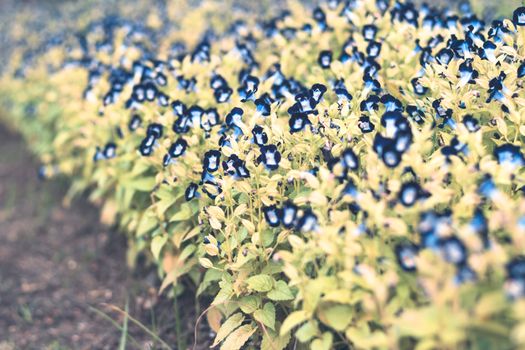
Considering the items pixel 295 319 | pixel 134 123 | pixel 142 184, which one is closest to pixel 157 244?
pixel 142 184

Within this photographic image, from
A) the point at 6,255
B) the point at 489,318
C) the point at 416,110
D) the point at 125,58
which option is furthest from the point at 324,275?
the point at 6,255

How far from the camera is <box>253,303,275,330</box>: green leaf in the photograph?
92.2 inches

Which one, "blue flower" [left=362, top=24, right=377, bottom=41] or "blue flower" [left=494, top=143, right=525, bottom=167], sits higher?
"blue flower" [left=494, top=143, right=525, bottom=167]

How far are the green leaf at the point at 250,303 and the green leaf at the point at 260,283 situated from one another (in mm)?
120

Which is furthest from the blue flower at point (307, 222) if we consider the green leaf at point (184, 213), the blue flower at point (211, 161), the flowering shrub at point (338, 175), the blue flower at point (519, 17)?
the blue flower at point (519, 17)

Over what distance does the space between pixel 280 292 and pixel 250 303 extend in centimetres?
20

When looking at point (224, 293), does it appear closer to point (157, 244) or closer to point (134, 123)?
point (157, 244)

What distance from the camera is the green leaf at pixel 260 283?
7.67 ft

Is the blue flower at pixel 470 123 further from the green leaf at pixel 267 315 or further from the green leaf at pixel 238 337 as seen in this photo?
the green leaf at pixel 238 337

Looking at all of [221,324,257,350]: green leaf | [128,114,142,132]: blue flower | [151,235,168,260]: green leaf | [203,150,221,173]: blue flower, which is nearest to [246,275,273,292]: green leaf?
[221,324,257,350]: green leaf

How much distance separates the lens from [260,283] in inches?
92.4

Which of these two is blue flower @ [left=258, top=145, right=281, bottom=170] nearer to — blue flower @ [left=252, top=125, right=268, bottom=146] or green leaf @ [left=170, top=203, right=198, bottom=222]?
blue flower @ [left=252, top=125, right=268, bottom=146]

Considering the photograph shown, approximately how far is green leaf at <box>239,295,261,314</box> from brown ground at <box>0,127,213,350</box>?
0.70m

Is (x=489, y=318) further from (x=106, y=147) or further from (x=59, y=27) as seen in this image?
(x=59, y=27)
